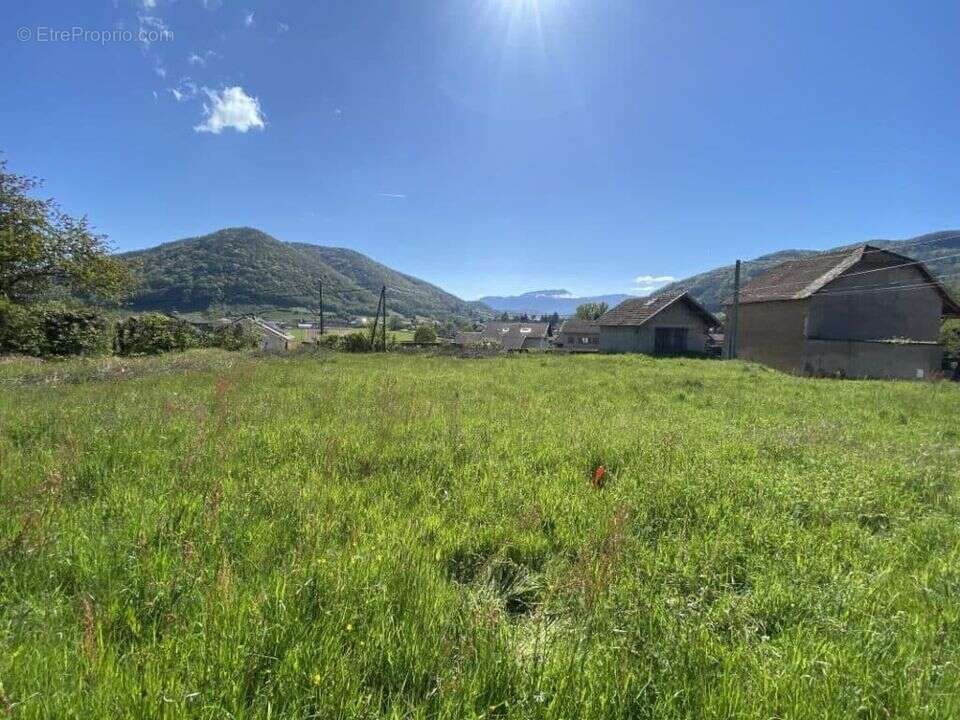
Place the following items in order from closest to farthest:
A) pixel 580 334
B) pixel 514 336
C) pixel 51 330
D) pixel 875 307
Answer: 1. pixel 51 330
2. pixel 875 307
3. pixel 580 334
4. pixel 514 336

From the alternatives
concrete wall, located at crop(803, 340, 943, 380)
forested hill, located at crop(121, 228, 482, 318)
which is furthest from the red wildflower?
forested hill, located at crop(121, 228, 482, 318)

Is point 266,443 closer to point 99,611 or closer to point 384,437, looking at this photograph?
point 384,437

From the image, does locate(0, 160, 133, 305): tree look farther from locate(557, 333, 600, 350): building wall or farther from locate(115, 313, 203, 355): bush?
locate(557, 333, 600, 350): building wall

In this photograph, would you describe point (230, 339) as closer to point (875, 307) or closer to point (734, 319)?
point (734, 319)

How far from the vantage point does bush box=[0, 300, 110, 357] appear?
21281 millimetres

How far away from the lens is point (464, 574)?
9.47 ft

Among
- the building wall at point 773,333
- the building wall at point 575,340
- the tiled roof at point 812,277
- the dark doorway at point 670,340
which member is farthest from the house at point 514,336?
the tiled roof at point 812,277

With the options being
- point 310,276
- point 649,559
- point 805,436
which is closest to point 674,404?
point 805,436

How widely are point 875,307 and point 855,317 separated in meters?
1.61

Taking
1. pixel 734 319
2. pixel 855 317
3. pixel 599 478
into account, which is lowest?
pixel 599 478

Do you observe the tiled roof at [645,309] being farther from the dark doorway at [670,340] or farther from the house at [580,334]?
the house at [580,334]

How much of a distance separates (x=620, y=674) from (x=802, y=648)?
1039 millimetres

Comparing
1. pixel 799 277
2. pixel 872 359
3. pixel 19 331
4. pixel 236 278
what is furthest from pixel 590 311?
pixel 236 278

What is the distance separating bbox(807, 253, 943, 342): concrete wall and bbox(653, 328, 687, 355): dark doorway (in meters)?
10.6
